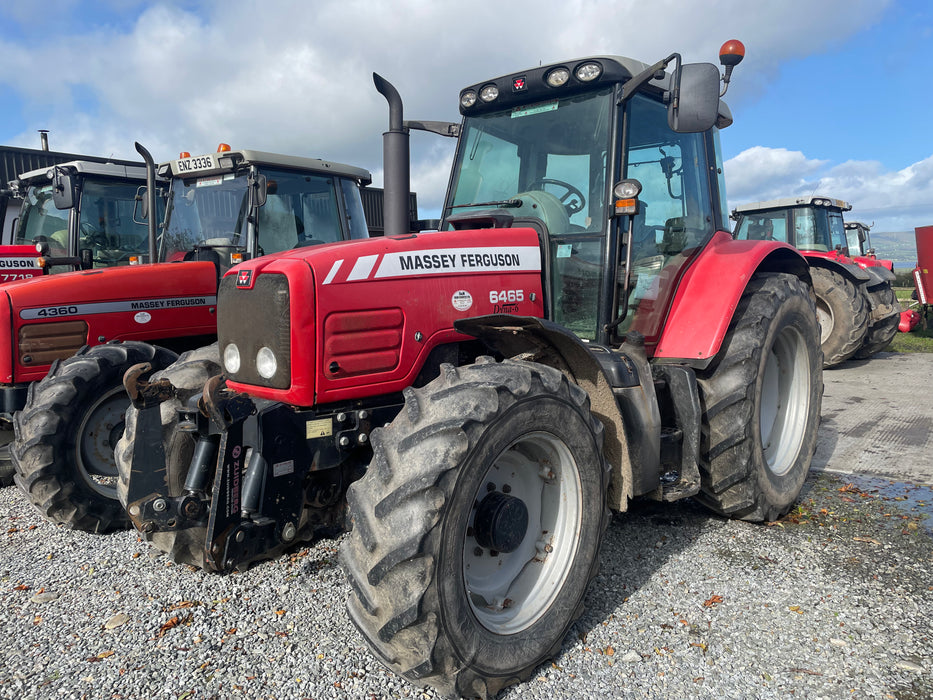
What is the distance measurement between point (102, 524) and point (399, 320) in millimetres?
2599

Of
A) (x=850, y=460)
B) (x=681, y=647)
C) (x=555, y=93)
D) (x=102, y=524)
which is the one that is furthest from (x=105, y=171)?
(x=850, y=460)

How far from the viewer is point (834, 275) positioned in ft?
31.6

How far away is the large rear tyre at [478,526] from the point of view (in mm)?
2074

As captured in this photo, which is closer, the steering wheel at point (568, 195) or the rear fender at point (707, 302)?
the steering wheel at point (568, 195)

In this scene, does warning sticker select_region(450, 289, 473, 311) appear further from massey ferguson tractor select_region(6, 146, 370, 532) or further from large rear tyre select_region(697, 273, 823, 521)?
massey ferguson tractor select_region(6, 146, 370, 532)

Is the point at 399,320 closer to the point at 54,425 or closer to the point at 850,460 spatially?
the point at 54,425

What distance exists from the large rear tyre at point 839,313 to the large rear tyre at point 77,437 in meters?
8.59

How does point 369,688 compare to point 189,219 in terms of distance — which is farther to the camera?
point 189,219

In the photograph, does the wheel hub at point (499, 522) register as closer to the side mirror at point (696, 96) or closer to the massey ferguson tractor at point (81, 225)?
the side mirror at point (696, 96)

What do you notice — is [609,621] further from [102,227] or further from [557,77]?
[102,227]

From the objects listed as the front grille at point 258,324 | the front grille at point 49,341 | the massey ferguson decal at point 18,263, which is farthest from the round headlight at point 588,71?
the massey ferguson decal at point 18,263

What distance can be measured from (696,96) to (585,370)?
1324 mm

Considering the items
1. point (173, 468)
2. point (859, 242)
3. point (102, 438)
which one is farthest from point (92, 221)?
point (859, 242)

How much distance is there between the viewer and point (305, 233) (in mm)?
5762
